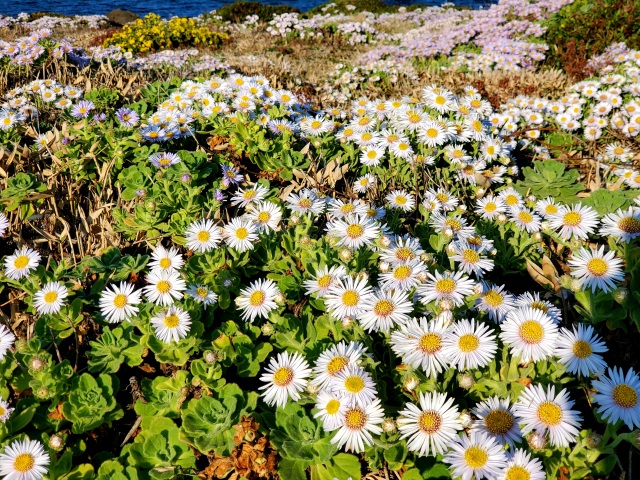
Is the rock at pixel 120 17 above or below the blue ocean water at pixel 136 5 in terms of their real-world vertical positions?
below

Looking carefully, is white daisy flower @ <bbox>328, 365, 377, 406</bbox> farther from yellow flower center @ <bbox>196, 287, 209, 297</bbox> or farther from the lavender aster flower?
the lavender aster flower

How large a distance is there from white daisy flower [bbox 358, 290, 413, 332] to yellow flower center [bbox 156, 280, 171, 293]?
734mm

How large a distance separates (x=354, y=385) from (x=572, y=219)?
1.43 m

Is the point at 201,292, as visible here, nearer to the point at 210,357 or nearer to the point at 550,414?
the point at 210,357

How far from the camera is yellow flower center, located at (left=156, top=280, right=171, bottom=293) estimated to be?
1.75 m

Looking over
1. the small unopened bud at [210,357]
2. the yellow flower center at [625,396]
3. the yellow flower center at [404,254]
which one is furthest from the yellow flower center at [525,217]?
the small unopened bud at [210,357]

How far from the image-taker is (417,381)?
4.53 ft

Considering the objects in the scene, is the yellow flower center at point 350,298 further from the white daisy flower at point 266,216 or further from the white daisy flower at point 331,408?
the white daisy flower at point 266,216

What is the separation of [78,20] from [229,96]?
72.7 feet

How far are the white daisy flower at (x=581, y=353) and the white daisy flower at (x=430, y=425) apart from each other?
1.31ft

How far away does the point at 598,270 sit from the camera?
1.77 m

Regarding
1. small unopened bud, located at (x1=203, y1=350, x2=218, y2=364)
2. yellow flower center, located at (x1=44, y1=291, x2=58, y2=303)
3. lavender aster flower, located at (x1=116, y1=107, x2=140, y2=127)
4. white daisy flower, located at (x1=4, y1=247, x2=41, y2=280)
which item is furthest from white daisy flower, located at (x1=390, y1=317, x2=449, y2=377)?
lavender aster flower, located at (x1=116, y1=107, x2=140, y2=127)

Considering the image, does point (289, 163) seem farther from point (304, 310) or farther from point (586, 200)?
point (586, 200)

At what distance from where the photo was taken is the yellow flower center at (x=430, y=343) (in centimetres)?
144
